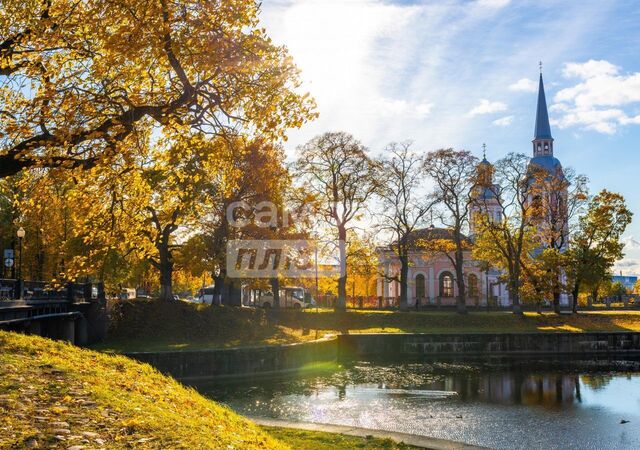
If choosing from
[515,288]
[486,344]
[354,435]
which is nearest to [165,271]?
[486,344]

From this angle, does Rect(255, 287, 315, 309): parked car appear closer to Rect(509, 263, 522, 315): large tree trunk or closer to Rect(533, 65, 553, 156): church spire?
Rect(509, 263, 522, 315): large tree trunk

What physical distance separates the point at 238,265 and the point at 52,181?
28187mm

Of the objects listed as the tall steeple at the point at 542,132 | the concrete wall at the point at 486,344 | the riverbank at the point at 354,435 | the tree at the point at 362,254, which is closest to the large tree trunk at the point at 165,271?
the concrete wall at the point at 486,344

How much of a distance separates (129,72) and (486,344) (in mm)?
30247

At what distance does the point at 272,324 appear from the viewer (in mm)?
38719

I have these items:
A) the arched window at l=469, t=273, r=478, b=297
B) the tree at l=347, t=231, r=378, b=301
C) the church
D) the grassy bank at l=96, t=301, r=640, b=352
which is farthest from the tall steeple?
the tree at l=347, t=231, r=378, b=301

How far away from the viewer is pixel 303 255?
4441 centimetres

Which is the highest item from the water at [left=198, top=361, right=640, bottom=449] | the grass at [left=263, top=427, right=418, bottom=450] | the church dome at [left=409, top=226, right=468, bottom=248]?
the church dome at [left=409, top=226, right=468, bottom=248]

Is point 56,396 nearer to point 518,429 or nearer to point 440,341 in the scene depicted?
point 518,429

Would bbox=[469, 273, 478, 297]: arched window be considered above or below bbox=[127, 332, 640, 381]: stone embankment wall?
above

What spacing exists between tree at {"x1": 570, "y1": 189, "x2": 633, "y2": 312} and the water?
18525mm

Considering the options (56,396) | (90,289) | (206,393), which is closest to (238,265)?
(90,289)

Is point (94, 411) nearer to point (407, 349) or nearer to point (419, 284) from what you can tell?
point (407, 349)

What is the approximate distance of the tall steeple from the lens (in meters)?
84.9
